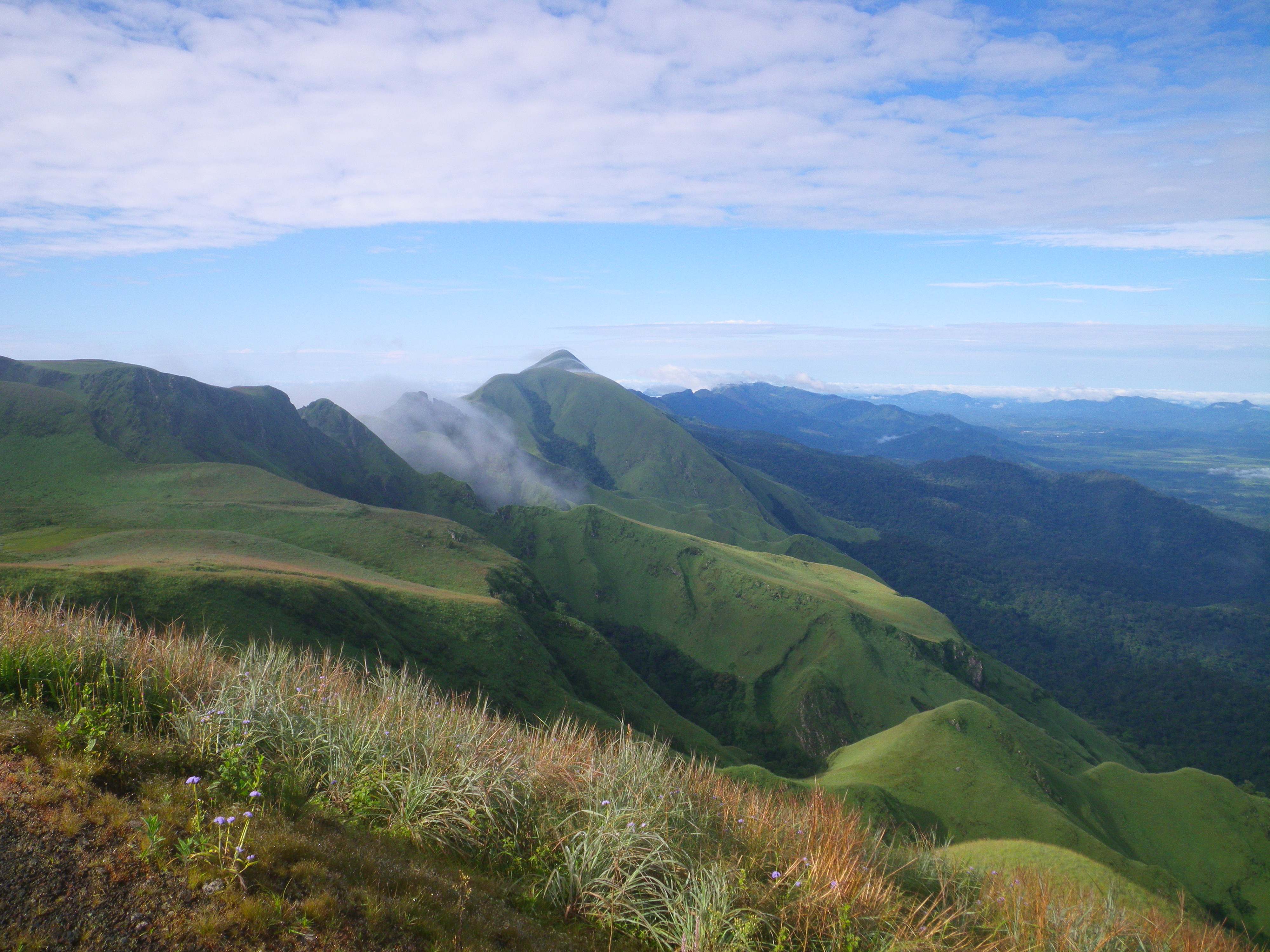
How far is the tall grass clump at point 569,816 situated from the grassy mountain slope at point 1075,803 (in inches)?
1593

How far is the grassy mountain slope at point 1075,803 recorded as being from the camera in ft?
165

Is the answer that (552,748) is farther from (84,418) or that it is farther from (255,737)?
(84,418)

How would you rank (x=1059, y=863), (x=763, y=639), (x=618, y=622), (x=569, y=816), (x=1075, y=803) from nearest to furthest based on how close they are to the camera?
(x=569, y=816) → (x=1059, y=863) → (x=1075, y=803) → (x=763, y=639) → (x=618, y=622)

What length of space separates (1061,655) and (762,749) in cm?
13735

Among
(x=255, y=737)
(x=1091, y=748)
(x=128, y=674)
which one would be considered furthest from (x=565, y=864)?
(x=1091, y=748)

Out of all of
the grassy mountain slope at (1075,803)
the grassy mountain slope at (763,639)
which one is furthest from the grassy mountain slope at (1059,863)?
the grassy mountain slope at (763,639)

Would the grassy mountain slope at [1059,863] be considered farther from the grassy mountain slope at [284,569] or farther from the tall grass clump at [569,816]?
the grassy mountain slope at [284,569]

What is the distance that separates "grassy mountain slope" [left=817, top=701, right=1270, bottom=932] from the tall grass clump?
40461mm

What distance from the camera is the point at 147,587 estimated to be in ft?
141

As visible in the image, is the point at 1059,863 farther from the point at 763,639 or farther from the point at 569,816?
the point at 763,639

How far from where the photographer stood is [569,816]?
7777 mm

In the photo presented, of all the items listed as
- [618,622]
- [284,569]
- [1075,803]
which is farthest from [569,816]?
[618,622]

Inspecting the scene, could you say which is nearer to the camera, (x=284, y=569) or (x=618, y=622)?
(x=284, y=569)

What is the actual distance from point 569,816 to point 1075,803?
223 feet
